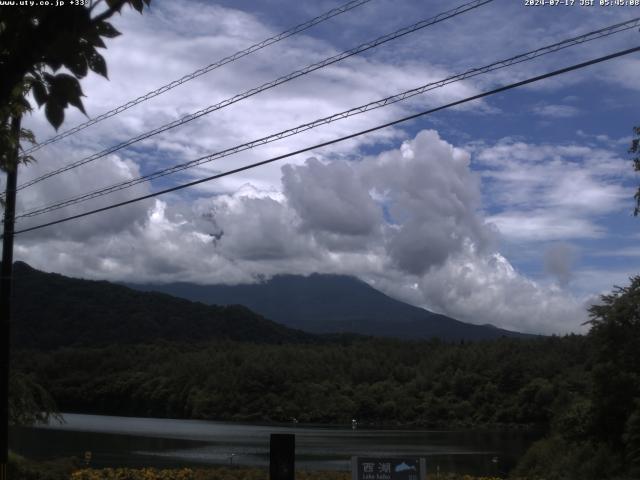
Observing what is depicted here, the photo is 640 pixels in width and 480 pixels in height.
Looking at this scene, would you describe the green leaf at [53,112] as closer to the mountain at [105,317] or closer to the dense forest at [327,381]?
the dense forest at [327,381]

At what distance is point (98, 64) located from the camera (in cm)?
438

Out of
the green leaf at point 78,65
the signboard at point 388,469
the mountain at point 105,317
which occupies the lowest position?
the signboard at point 388,469

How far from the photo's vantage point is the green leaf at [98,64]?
14.3 feet

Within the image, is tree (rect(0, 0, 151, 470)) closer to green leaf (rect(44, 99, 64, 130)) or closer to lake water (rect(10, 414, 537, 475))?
green leaf (rect(44, 99, 64, 130))

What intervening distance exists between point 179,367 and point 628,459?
351ft

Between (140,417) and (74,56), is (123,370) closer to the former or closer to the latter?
(140,417)

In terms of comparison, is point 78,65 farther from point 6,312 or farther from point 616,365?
point 616,365

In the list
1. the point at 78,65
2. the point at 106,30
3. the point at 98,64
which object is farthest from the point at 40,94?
the point at 106,30

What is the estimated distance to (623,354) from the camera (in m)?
28.7

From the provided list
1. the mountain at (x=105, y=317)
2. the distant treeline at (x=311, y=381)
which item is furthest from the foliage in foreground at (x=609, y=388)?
the mountain at (x=105, y=317)

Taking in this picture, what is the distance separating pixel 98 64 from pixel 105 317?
165818 mm

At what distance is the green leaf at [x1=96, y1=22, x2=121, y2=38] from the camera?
434 centimetres

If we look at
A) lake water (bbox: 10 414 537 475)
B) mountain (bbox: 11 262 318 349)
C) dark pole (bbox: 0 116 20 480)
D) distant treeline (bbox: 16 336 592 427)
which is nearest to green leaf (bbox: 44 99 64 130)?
dark pole (bbox: 0 116 20 480)

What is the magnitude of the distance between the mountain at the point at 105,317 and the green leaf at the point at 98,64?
126 m
